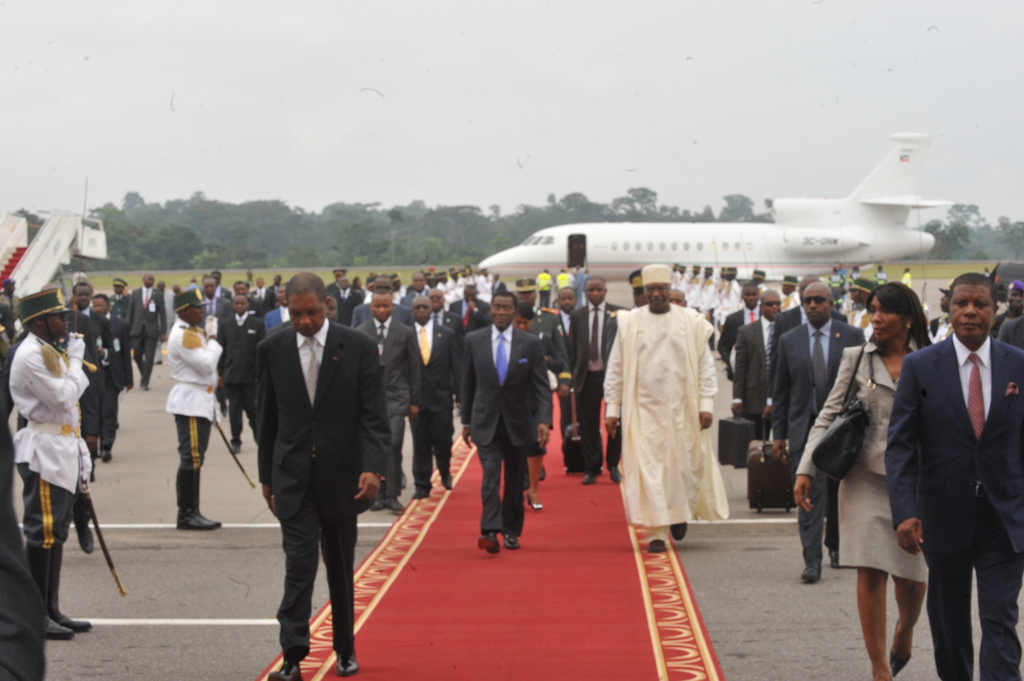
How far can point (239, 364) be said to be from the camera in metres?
13.1

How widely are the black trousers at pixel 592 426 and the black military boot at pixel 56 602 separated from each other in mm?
6011

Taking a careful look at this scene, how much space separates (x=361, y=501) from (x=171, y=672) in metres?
1.31

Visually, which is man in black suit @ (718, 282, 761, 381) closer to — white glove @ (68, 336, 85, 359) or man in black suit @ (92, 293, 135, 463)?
man in black suit @ (92, 293, 135, 463)

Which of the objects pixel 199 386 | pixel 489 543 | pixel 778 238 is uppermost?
pixel 778 238

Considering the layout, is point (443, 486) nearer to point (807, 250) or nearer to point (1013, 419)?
point (1013, 419)

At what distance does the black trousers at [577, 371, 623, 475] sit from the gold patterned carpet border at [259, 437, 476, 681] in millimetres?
1440

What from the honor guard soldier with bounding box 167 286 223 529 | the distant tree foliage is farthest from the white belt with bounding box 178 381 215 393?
the distant tree foliage

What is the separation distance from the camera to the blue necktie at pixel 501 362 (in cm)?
883

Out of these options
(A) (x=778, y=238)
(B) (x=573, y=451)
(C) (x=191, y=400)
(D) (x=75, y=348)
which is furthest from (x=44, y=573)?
(A) (x=778, y=238)

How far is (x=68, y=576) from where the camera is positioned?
7930 mm

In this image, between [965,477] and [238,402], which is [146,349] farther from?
[965,477]

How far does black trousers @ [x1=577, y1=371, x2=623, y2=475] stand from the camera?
37.7ft

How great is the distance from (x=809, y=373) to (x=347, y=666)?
12.1 ft

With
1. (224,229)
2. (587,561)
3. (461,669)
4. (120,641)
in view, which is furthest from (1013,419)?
(224,229)
